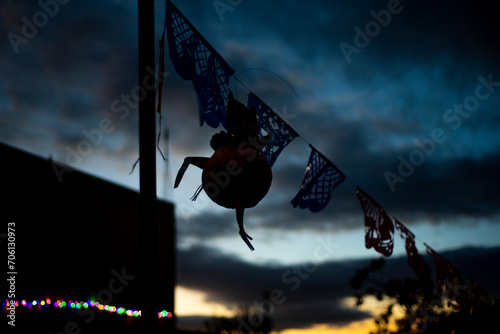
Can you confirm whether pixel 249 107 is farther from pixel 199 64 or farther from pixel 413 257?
pixel 413 257

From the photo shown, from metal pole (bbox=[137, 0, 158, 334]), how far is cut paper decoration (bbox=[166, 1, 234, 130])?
51cm

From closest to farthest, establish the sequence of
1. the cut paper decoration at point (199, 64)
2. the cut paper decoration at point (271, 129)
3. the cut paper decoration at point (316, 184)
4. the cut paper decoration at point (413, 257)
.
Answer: the cut paper decoration at point (199, 64) < the cut paper decoration at point (271, 129) < the cut paper decoration at point (316, 184) < the cut paper decoration at point (413, 257)

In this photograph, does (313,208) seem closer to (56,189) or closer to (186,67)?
(186,67)

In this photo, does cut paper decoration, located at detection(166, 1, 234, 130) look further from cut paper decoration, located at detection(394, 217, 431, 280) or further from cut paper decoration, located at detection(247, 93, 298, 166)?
cut paper decoration, located at detection(394, 217, 431, 280)

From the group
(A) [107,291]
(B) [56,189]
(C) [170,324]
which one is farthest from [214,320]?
(B) [56,189]

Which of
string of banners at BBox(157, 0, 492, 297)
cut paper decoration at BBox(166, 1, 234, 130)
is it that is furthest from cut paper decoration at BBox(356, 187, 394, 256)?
cut paper decoration at BBox(166, 1, 234, 130)

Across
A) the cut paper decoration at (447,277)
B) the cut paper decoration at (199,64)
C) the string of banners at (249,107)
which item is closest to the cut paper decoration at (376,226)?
the string of banners at (249,107)

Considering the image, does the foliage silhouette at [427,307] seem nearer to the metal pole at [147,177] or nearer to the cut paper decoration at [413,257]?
the cut paper decoration at [413,257]

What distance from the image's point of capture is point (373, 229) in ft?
20.6

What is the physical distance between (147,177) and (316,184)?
294cm

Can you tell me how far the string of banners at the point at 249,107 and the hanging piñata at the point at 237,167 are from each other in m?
0.18

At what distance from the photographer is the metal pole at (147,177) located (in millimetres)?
2369

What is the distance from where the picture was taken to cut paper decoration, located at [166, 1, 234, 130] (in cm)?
326

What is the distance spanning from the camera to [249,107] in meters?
4.04
